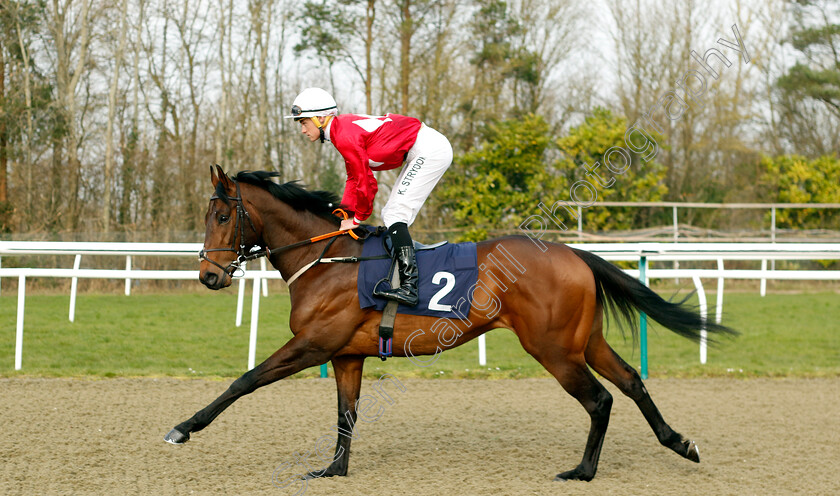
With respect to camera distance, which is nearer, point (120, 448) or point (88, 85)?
point (120, 448)

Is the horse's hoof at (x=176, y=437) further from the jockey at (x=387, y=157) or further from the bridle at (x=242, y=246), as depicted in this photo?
the jockey at (x=387, y=157)

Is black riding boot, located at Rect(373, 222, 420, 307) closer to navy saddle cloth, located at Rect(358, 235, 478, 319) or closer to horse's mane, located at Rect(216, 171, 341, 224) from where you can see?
navy saddle cloth, located at Rect(358, 235, 478, 319)

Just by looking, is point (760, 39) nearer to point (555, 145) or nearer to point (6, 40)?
point (555, 145)

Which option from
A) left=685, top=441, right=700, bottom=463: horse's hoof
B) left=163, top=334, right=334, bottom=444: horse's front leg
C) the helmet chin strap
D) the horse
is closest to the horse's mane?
the horse

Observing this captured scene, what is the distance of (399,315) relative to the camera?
4043 millimetres

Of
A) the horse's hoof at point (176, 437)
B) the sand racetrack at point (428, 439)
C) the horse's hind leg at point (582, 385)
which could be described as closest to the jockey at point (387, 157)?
the horse's hind leg at point (582, 385)

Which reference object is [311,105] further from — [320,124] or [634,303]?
[634,303]

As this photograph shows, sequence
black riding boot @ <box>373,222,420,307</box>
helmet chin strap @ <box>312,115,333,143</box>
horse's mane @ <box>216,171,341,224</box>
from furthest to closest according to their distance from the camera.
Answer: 1. horse's mane @ <box>216,171,341,224</box>
2. helmet chin strap @ <box>312,115,333,143</box>
3. black riding boot @ <box>373,222,420,307</box>

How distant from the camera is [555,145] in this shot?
62.4 feet

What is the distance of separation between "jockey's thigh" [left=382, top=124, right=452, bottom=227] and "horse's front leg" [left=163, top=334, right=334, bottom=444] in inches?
30.6

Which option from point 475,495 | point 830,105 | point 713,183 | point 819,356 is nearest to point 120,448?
point 475,495

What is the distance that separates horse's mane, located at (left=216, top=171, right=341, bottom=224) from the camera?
13.9 ft

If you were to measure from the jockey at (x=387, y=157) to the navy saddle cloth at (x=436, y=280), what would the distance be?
6cm

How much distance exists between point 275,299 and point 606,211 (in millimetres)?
8420
